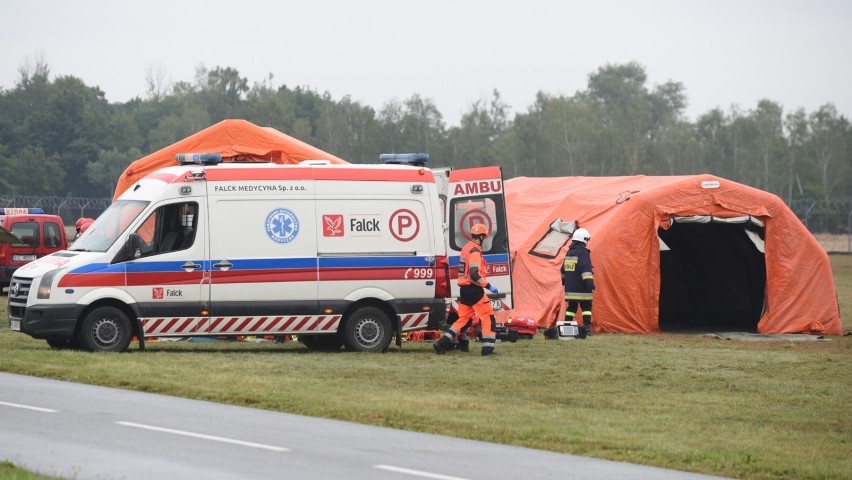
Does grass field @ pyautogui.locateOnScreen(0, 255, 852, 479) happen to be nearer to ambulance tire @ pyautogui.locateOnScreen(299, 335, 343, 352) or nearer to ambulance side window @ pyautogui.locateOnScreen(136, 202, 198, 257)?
ambulance tire @ pyautogui.locateOnScreen(299, 335, 343, 352)

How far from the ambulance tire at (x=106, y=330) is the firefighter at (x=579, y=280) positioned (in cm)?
790

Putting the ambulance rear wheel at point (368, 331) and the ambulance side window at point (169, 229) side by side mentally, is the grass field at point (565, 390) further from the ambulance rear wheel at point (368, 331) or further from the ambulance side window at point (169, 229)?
the ambulance side window at point (169, 229)

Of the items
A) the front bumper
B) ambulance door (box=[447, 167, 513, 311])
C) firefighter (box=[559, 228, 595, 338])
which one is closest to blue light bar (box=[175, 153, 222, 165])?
the front bumper

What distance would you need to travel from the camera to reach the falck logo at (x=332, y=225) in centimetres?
1952

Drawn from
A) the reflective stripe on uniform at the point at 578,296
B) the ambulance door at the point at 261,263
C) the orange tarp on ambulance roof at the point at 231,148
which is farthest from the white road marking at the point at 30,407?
the reflective stripe on uniform at the point at 578,296

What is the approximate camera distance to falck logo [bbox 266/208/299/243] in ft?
63.2

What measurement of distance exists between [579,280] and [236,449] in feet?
42.2

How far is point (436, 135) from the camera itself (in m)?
108

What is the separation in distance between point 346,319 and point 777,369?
6.01 m

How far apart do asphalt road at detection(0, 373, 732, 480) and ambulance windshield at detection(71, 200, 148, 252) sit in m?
5.34

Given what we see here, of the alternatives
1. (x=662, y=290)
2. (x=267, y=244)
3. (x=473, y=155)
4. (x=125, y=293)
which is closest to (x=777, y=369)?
(x=267, y=244)

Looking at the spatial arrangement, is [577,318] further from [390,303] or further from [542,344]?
[390,303]

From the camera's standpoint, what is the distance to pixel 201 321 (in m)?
19.0

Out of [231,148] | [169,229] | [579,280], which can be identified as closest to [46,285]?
[169,229]
